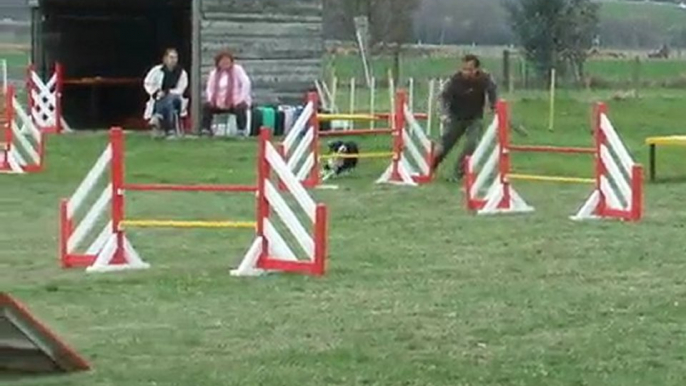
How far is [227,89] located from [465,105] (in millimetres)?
7235

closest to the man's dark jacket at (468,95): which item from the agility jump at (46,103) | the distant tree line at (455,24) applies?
the agility jump at (46,103)

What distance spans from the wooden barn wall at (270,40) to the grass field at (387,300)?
13113 mm

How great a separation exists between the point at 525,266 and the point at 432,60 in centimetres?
4928

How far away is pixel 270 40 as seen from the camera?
3594 centimetres

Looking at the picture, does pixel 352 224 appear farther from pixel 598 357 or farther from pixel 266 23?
pixel 266 23

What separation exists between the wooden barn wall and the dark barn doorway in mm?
2369

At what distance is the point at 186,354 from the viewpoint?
37.5ft

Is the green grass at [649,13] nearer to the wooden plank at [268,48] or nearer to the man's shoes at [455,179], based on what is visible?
the wooden plank at [268,48]

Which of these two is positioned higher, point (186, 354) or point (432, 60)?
point (186, 354)

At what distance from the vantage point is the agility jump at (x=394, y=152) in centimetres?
2327

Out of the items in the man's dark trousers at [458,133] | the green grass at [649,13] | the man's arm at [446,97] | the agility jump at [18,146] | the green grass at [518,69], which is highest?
the man's arm at [446,97]

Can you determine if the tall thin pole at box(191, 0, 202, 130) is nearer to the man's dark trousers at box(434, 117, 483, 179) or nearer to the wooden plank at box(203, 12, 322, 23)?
the wooden plank at box(203, 12, 322, 23)

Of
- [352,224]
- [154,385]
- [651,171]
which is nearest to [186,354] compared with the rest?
[154,385]

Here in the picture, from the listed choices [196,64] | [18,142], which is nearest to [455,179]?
[18,142]
